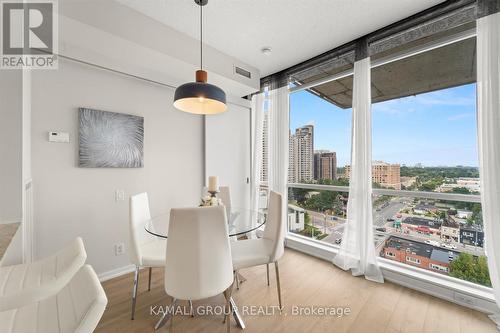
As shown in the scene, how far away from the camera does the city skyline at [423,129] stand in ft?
6.79

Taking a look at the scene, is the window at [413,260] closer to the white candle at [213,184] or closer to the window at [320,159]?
the window at [320,159]

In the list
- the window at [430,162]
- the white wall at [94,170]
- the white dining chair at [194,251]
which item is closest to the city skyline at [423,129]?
the window at [430,162]

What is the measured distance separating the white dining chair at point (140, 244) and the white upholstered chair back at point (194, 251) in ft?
1.53

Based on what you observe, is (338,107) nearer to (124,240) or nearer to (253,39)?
(253,39)

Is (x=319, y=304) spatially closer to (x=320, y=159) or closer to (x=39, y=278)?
(x=320, y=159)

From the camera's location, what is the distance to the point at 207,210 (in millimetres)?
1337

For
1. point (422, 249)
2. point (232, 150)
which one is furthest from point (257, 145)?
point (422, 249)

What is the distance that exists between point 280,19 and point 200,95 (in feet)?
4.47

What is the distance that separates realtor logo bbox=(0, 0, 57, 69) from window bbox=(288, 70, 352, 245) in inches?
117

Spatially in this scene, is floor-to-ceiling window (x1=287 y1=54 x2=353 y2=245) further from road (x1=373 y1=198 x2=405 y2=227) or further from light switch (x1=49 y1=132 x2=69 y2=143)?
light switch (x1=49 y1=132 x2=69 y2=143)

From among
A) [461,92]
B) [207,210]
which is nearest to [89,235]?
[207,210]

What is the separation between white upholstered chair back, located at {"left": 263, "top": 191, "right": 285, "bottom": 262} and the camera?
1.91 m

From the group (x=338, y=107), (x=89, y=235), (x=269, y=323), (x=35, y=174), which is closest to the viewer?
(x=269, y=323)

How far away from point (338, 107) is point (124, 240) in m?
3.32
